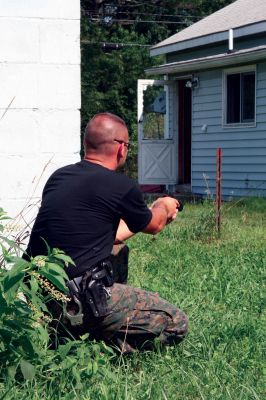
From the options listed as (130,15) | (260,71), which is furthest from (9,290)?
(130,15)

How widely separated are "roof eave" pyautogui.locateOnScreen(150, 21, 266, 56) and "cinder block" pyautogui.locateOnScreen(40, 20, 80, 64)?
34.4 feet

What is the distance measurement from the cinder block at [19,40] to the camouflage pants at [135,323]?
5.72 feet

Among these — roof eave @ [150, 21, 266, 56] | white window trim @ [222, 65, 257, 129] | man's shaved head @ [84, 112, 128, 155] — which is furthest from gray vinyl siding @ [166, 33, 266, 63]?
man's shaved head @ [84, 112, 128, 155]

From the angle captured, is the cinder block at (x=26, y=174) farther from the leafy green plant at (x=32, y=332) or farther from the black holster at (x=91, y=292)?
the leafy green plant at (x=32, y=332)

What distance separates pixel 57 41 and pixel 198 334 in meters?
2.16

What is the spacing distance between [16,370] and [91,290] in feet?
2.23

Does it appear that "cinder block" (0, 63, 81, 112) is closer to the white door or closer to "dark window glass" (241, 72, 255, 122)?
"dark window glass" (241, 72, 255, 122)

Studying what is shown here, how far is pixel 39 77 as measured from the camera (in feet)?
18.6

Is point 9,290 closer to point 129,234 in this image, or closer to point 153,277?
point 129,234

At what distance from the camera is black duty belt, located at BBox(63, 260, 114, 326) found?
15.0ft

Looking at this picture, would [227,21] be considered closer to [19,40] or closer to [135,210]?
[19,40]

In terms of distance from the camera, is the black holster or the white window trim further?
the white window trim

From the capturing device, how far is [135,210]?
4801mm

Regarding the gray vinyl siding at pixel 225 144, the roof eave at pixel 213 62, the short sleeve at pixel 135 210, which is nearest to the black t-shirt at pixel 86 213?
the short sleeve at pixel 135 210
